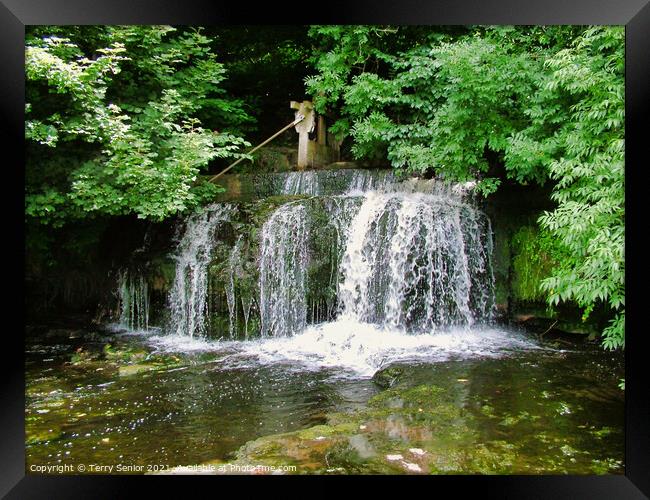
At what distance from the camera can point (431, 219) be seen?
6.06 metres

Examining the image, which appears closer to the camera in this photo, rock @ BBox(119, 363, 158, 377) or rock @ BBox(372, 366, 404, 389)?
rock @ BBox(372, 366, 404, 389)

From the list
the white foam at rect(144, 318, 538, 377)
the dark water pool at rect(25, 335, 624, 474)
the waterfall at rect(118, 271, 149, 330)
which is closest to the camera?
the dark water pool at rect(25, 335, 624, 474)

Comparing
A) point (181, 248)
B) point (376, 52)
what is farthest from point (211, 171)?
point (376, 52)

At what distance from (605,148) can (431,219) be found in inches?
103

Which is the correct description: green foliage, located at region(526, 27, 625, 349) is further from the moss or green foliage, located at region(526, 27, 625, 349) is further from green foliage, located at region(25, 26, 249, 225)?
green foliage, located at region(25, 26, 249, 225)

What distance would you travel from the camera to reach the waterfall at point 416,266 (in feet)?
19.1

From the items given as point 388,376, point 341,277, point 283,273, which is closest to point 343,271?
point 341,277

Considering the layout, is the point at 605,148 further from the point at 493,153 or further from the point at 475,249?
the point at 475,249

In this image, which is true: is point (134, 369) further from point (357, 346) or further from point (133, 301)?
point (357, 346)

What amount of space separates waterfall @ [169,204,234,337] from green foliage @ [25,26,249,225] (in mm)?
816

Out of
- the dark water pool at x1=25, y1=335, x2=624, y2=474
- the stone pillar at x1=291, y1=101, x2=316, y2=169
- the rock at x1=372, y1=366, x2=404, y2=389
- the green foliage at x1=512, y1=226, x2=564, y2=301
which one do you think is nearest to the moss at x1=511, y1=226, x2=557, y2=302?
the green foliage at x1=512, y1=226, x2=564, y2=301

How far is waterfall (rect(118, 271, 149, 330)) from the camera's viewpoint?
6539 mm

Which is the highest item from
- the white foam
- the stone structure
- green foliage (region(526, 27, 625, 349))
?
Result: the stone structure
